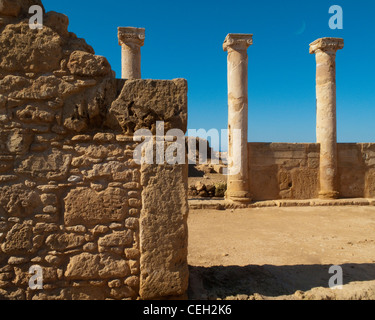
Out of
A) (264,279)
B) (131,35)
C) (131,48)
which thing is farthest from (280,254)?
(131,35)

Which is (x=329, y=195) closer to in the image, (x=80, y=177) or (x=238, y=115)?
(x=238, y=115)

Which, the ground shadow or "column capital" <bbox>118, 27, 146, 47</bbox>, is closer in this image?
the ground shadow

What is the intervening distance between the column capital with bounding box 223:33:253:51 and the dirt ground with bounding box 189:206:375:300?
5370mm

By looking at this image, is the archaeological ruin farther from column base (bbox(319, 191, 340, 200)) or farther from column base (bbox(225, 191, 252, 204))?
column base (bbox(319, 191, 340, 200))

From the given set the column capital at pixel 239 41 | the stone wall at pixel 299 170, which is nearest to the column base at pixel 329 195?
the stone wall at pixel 299 170

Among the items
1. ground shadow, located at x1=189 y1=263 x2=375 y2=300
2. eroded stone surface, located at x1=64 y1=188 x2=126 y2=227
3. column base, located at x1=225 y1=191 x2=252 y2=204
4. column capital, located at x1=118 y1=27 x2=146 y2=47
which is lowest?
ground shadow, located at x1=189 y1=263 x2=375 y2=300

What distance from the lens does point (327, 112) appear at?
9836mm

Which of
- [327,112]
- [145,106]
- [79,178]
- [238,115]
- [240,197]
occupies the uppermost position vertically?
[327,112]

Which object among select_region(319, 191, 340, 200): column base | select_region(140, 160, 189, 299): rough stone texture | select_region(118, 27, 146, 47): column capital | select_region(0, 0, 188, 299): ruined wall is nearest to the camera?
select_region(0, 0, 188, 299): ruined wall

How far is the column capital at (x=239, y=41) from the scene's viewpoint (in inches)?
366

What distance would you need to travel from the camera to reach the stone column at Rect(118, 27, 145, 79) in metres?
10.1

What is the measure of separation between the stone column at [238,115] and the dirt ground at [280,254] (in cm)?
127

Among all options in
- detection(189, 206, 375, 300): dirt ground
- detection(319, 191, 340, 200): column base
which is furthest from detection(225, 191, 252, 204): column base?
detection(319, 191, 340, 200): column base

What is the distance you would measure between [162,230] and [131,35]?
349 inches
